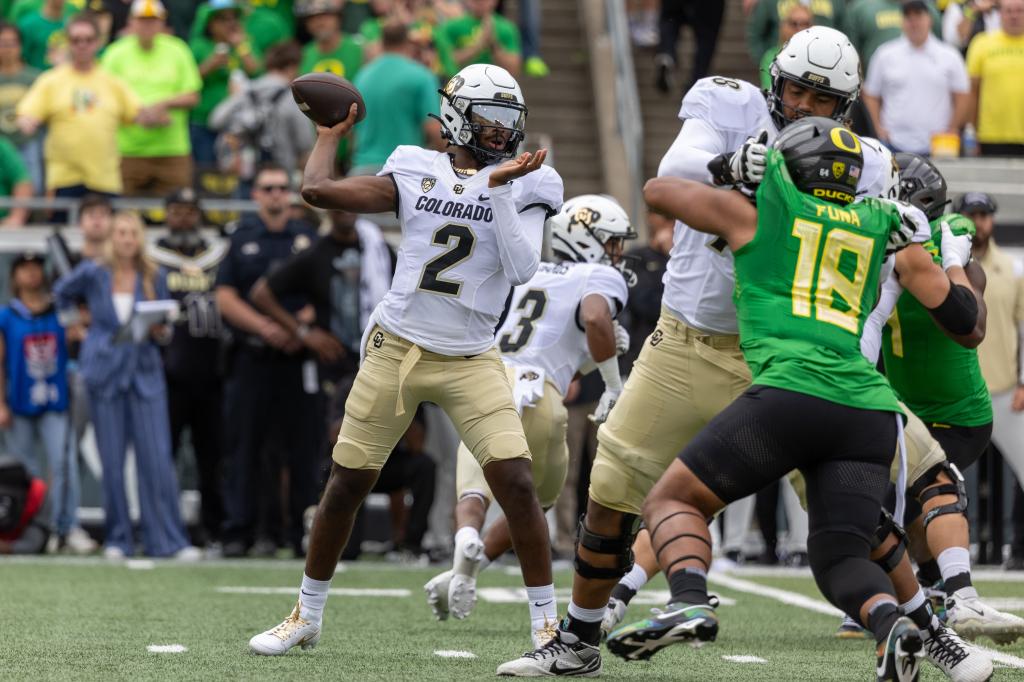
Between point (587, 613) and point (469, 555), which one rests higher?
point (587, 613)

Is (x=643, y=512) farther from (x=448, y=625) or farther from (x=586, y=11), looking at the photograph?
(x=586, y=11)

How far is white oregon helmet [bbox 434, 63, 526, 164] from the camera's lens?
6055mm

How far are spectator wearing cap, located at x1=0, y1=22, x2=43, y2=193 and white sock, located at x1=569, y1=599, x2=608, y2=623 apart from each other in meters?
7.97

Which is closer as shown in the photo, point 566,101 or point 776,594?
point 776,594

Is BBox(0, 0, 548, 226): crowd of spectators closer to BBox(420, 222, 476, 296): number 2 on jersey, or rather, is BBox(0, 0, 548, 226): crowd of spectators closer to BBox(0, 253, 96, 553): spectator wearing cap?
BBox(0, 253, 96, 553): spectator wearing cap

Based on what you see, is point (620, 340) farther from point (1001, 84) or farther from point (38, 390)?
point (1001, 84)

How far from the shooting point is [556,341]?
766 cm

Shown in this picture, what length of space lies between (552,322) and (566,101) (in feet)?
26.0

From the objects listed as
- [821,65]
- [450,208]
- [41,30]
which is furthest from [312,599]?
[41,30]

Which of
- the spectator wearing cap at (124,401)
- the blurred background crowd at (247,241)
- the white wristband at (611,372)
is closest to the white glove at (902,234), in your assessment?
the white wristband at (611,372)

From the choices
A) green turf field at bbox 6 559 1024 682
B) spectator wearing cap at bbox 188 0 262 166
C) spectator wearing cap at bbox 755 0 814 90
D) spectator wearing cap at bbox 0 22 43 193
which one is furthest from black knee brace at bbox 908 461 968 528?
spectator wearing cap at bbox 188 0 262 166

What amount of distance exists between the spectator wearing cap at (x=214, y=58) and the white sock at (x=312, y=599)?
25.6ft

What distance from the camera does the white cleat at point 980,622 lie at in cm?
653

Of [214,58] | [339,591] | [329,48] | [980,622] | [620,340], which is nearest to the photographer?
[980,622]
